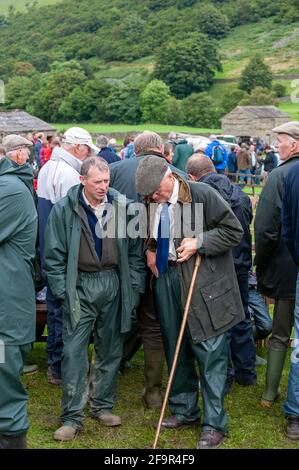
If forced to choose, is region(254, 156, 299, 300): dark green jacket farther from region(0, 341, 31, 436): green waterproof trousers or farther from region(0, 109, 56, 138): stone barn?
region(0, 109, 56, 138): stone barn

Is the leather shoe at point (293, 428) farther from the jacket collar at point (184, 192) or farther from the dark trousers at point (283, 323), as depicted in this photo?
the jacket collar at point (184, 192)

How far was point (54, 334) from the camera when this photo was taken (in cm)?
639

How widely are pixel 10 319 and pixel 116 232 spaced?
1.08m

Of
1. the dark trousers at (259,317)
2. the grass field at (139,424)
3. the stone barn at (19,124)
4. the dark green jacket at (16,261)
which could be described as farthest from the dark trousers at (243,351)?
the stone barn at (19,124)

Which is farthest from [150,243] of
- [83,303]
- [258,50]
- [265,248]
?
[258,50]

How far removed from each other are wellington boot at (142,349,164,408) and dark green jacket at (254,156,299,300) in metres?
1.04

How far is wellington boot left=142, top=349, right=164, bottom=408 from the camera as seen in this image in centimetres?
589

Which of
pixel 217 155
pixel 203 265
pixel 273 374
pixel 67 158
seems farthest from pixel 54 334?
pixel 217 155

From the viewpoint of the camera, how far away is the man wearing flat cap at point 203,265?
5133mm

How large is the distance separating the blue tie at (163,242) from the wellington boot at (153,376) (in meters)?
0.87

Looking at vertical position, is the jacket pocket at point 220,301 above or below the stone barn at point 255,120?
above

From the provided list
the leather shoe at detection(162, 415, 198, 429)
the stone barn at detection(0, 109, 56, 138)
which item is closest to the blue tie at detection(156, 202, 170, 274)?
the leather shoe at detection(162, 415, 198, 429)

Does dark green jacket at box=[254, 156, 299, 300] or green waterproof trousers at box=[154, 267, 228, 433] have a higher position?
dark green jacket at box=[254, 156, 299, 300]
